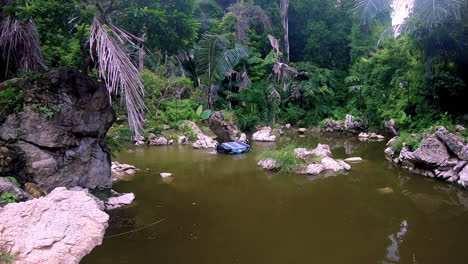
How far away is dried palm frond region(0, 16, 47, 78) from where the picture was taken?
617cm

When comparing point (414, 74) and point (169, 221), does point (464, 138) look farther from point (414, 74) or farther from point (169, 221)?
point (169, 221)

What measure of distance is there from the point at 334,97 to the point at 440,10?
17.5 meters

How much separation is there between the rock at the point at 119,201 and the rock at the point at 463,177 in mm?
7982

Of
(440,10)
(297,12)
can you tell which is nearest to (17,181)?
(440,10)

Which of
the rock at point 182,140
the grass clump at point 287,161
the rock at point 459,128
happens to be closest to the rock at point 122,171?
the grass clump at point 287,161

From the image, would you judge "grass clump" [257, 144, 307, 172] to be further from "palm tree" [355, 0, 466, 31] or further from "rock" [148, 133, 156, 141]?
"rock" [148, 133, 156, 141]

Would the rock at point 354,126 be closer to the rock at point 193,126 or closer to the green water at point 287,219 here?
the rock at point 193,126

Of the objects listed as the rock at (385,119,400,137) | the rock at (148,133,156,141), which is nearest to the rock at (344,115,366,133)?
the rock at (385,119,400,137)

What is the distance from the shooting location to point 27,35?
6.47 metres

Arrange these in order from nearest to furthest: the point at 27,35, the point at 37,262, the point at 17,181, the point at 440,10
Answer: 1. the point at 37,262
2. the point at 17,181
3. the point at 27,35
4. the point at 440,10

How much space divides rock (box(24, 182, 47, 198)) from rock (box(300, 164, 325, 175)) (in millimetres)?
6690

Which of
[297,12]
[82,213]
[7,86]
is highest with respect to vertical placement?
[297,12]

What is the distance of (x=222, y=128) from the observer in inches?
708

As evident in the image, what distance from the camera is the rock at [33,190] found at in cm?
514
